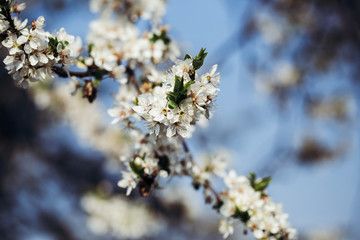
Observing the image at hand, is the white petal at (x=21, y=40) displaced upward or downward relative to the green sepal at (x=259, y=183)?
upward

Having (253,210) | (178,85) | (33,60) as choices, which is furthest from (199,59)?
(253,210)

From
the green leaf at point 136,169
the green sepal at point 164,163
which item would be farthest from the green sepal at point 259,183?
the green leaf at point 136,169

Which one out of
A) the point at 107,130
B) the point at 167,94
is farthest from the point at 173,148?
the point at 107,130

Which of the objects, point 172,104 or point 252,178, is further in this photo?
point 252,178

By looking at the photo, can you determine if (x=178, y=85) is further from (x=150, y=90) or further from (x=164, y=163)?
(x=164, y=163)

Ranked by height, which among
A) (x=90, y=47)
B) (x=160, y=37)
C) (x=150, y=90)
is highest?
(x=160, y=37)

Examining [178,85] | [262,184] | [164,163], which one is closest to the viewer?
[178,85]

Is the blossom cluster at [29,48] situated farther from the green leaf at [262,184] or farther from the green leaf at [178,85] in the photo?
the green leaf at [262,184]

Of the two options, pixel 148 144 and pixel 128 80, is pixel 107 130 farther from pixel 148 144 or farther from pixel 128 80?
pixel 148 144

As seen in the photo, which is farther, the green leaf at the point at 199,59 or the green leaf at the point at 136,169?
the green leaf at the point at 136,169

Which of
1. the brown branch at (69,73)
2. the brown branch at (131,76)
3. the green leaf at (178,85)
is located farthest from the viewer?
the brown branch at (131,76)
